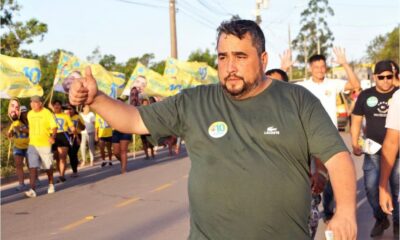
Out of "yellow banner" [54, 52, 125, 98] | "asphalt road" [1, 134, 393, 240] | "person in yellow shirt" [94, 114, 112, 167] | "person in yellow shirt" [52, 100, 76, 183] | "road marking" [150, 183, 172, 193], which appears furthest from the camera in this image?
"yellow banner" [54, 52, 125, 98]

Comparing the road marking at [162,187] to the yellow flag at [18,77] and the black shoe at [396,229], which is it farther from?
the black shoe at [396,229]

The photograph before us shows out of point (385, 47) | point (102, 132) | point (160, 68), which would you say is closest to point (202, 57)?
point (160, 68)

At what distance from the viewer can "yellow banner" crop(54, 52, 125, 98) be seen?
18.9 m

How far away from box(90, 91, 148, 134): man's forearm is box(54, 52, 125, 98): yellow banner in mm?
12593

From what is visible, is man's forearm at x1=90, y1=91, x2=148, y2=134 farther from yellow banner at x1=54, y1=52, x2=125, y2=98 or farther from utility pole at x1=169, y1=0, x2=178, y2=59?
utility pole at x1=169, y1=0, x2=178, y2=59

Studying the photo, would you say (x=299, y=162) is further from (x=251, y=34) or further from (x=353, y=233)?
(x=251, y=34)

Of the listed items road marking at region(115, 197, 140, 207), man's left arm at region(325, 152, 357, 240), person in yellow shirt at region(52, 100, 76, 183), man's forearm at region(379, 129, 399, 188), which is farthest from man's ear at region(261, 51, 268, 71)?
person in yellow shirt at region(52, 100, 76, 183)

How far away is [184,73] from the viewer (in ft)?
105

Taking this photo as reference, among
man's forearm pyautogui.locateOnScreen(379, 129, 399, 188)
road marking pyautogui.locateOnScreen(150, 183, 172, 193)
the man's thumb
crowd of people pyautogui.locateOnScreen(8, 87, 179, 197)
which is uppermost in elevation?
the man's thumb

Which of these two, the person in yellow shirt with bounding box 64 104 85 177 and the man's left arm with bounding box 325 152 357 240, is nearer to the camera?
the man's left arm with bounding box 325 152 357 240

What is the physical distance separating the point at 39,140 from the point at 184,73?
1955 cm

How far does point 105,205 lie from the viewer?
442 inches

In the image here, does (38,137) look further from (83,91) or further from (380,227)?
(83,91)

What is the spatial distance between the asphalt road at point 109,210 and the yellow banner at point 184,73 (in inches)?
568
